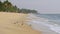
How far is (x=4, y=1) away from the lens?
61.7 meters

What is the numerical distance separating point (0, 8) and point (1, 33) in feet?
179

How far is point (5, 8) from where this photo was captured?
62.4 meters

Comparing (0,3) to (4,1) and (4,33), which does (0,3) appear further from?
(4,33)

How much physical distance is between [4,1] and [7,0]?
3.77 feet

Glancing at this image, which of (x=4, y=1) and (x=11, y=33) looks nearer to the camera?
(x=11, y=33)

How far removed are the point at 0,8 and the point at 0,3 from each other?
2.06 meters

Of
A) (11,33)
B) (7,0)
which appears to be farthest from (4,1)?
(11,33)

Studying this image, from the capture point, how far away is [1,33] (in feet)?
23.2

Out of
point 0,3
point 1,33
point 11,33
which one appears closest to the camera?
point 1,33

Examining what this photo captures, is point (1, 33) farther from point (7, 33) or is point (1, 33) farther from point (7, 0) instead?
point (7, 0)

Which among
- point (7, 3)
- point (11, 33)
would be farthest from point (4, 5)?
point (11, 33)

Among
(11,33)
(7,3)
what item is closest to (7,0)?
(7,3)

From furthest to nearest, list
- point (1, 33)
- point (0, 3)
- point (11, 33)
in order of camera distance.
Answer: point (0, 3), point (11, 33), point (1, 33)

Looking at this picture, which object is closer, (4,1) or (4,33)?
(4,33)
